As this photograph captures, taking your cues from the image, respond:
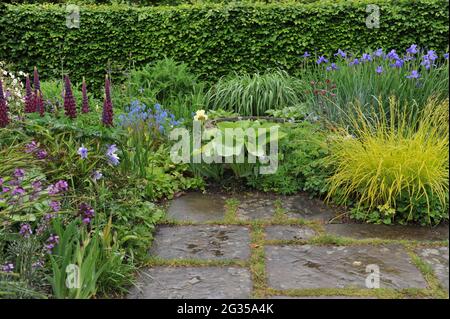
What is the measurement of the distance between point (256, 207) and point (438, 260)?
1332 mm

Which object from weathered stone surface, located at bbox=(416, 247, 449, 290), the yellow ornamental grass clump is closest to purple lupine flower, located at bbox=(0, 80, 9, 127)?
the yellow ornamental grass clump

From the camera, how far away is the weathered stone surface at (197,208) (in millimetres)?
3980

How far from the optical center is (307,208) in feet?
13.4

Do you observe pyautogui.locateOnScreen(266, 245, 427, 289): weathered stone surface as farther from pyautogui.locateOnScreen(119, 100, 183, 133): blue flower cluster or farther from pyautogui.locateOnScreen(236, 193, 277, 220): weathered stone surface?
pyautogui.locateOnScreen(119, 100, 183, 133): blue flower cluster

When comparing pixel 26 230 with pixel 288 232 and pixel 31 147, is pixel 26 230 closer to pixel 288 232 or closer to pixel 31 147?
pixel 31 147

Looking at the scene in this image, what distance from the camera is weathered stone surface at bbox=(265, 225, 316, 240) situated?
3.63 metres

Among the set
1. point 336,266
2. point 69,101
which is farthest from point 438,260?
point 69,101

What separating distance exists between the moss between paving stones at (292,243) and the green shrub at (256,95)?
6.31ft

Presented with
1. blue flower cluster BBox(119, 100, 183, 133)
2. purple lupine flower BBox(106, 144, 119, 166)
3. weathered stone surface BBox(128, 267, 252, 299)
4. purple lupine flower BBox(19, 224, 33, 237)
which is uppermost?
blue flower cluster BBox(119, 100, 183, 133)

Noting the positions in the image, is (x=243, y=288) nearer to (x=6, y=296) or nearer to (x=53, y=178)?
(x=6, y=296)

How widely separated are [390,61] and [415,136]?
5.01 ft

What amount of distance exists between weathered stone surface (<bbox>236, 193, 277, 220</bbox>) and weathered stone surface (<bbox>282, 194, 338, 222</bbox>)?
0.11 m

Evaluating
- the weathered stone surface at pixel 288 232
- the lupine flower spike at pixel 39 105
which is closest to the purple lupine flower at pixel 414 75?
the weathered stone surface at pixel 288 232
